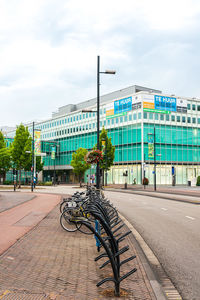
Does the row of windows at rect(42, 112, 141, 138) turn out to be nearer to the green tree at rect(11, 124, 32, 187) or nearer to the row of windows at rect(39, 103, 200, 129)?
the row of windows at rect(39, 103, 200, 129)

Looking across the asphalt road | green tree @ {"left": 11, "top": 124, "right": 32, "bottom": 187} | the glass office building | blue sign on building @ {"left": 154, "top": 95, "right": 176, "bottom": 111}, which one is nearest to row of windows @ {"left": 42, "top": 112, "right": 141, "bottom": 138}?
the glass office building

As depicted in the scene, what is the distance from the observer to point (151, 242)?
8891 mm

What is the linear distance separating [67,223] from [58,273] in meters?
4.85

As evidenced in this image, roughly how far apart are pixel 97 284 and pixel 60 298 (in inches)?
23.2

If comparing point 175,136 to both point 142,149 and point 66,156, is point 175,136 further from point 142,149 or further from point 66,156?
point 66,156

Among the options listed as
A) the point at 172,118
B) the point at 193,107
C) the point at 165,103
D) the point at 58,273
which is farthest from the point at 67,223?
the point at 193,107

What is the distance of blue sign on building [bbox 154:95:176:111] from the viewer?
6538 cm

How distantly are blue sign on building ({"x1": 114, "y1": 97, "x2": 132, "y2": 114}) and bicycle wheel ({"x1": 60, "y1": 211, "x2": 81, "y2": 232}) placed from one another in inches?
2272

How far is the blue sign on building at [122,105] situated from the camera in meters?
66.8

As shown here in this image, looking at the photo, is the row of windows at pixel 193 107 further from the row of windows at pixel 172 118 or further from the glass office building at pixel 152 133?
the row of windows at pixel 172 118

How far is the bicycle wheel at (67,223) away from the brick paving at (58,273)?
159 centimetres

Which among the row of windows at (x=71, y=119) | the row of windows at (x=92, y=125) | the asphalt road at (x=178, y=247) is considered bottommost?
the asphalt road at (x=178, y=247)

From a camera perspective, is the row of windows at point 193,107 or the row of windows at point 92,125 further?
the row of windows at point 193,107

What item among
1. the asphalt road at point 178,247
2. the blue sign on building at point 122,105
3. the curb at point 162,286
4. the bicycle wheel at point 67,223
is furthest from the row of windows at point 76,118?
the curb at point 162,286
